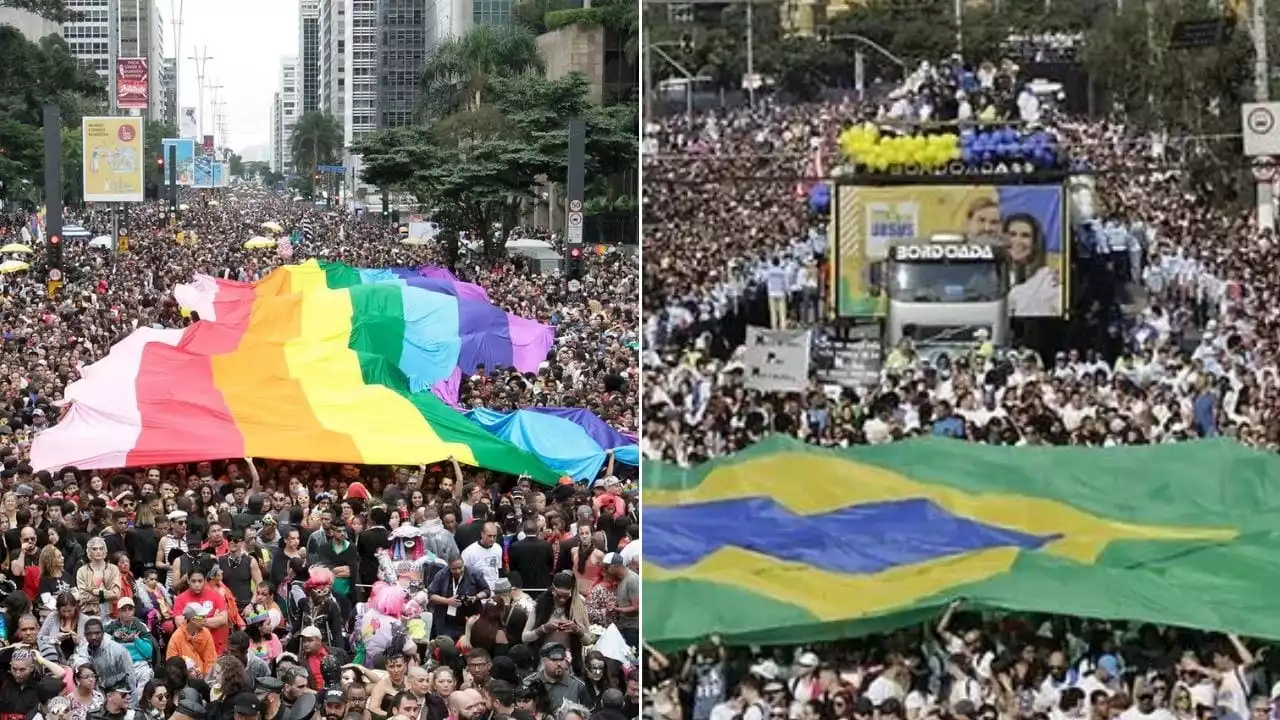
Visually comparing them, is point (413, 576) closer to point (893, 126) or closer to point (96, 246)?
point (893, 126)

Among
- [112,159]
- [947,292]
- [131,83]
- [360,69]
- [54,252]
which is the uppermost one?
[360,69]

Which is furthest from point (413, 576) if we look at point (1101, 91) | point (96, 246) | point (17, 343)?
point (96, 246)

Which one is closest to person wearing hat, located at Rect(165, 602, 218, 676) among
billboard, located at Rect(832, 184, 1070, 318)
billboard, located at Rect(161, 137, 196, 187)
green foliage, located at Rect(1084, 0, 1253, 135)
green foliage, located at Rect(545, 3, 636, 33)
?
billboard, located at Rect(832, 184, 1070, 318)

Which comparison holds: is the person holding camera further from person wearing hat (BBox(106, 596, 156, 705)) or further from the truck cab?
the truck cab

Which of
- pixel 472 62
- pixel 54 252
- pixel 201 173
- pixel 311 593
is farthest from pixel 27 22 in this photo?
pixel 311 593

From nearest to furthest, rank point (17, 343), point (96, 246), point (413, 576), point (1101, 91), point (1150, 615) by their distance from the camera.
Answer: point (1101, 91)
point (1150, 615)
point (413, 576)
point (17, 343)
point (96, 246)

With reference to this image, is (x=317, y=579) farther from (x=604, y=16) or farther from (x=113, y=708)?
(x=604, y=16)

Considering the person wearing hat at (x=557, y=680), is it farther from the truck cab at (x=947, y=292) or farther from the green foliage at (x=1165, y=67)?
the green foliage at (x=1165, y=67)
